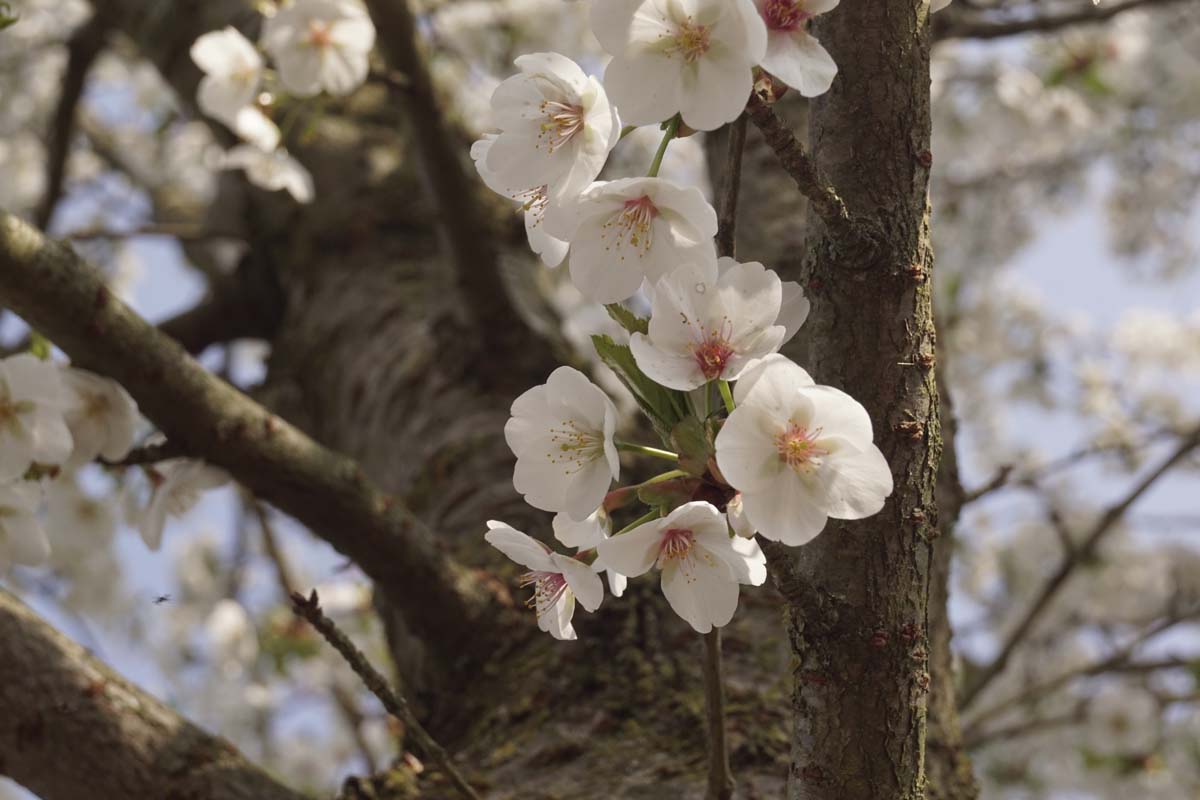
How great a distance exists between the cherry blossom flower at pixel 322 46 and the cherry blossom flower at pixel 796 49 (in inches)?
50.1

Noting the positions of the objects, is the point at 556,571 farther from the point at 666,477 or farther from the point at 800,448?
the point at 800,448

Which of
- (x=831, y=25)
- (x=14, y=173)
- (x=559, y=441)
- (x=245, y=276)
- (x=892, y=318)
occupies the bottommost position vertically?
(x=559, y=441)

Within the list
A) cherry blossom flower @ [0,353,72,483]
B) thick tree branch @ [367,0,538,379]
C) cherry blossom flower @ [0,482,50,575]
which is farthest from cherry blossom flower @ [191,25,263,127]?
cherry blossom flower @ [0,482,50,575]

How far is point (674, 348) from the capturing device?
84 cm

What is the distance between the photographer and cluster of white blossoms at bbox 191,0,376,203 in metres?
1.90

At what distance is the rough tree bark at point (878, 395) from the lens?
897 mm

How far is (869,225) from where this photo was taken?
2.90 feet

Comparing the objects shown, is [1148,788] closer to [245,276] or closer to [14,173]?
[245,276]

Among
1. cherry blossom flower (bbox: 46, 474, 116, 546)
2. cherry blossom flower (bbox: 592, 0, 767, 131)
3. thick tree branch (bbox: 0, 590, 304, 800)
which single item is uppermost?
cherry blossom flower (bbox: 46, 474, 116, 546)

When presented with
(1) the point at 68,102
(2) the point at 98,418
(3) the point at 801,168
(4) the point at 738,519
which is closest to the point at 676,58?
(3) the point at 801,168

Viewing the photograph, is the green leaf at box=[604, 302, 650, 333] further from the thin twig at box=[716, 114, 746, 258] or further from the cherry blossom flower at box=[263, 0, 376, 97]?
the cherry blossom flower at box=[263, 0, 376, 97]

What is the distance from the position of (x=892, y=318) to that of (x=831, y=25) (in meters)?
0.25

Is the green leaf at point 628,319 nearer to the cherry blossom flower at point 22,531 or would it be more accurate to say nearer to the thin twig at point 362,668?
the thin twig at point 362,668

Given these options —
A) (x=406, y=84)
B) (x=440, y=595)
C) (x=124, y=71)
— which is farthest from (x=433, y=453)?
(x=124, y=71)
